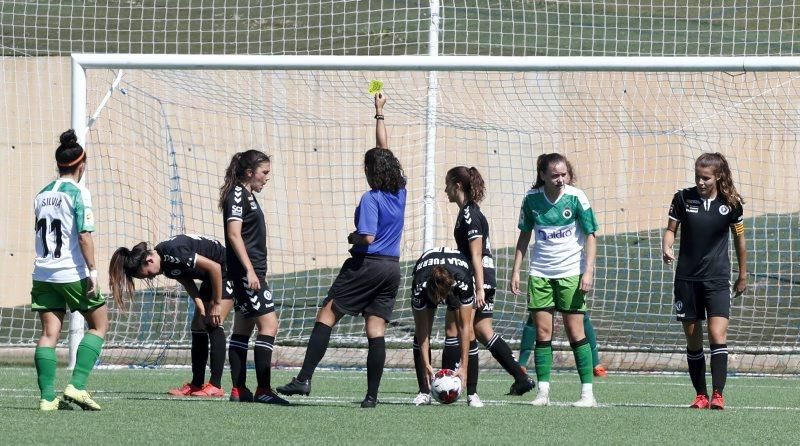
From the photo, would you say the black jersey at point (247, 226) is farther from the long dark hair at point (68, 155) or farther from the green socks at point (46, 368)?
the green socks at point (46, 368)

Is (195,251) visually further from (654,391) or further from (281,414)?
(654,391)

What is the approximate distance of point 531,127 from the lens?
1444 cm

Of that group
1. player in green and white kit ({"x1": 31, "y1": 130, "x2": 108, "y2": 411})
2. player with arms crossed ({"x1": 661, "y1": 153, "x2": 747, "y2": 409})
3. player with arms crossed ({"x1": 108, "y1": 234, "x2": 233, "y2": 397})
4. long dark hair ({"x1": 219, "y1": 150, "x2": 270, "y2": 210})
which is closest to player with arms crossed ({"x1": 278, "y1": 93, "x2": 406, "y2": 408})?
long dark hair ({"x1": 219, "y1": 150, "x2": 270, "y2": 210})

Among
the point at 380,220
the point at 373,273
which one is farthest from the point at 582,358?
the point at 380,220

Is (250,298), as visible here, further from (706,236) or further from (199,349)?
(706,236)

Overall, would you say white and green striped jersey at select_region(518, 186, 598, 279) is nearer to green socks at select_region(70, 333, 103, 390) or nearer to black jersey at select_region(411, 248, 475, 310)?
black jersey at select_region(411, 248, 475, 310)

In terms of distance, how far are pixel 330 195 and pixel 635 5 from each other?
4877 mm

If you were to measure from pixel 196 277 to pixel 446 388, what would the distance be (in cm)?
199

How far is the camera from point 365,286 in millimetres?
8039

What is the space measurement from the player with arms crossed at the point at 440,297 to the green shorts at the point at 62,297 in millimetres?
2088

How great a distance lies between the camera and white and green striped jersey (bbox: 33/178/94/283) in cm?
746

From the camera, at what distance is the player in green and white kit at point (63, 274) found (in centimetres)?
746

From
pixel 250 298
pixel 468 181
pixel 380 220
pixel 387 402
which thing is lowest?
pixel 387 402

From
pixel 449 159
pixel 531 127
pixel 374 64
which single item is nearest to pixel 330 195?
pixel 449 159
